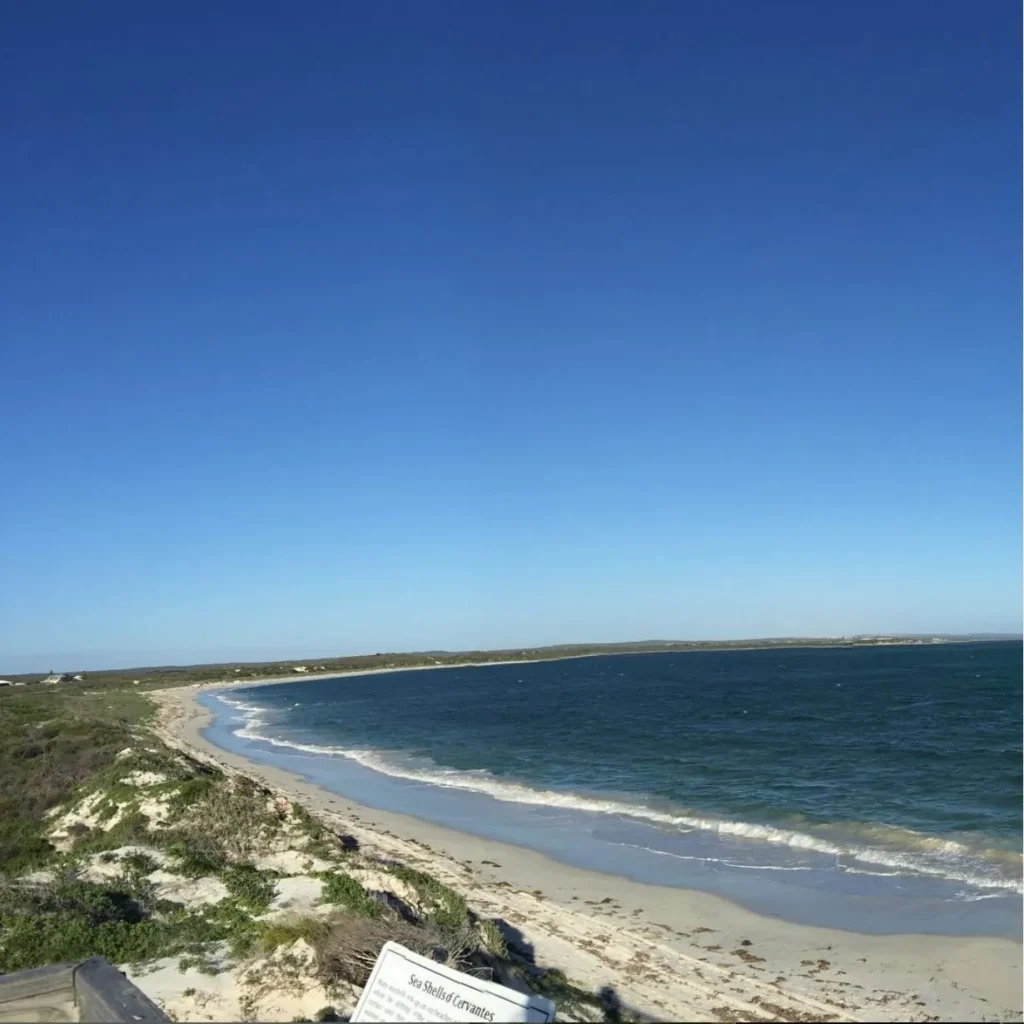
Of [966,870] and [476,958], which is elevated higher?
[476,958]

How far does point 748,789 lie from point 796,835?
5.83 m

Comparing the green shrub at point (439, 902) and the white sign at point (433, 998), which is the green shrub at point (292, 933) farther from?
the white sign at point (433, 998)

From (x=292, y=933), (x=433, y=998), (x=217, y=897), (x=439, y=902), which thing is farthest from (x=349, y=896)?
(x=433, y=998)

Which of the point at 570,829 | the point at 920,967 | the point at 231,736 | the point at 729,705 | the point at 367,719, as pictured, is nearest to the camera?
the point at 920,967

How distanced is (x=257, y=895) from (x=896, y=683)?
237 feet

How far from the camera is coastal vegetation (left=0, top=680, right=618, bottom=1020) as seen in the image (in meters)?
8.88

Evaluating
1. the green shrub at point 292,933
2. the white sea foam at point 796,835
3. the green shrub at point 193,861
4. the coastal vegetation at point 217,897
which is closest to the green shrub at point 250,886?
the coastal vegetation at point 217,897

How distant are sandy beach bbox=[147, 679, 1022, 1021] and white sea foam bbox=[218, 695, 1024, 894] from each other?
3.55 m

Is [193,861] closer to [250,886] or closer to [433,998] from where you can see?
[250,886]

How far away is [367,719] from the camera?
60.2m

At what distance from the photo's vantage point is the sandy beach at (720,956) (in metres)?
10.1

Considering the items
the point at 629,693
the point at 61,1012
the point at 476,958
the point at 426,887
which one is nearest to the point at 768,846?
the point at 426,887

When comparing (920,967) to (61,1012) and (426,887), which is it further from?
(61,1012)

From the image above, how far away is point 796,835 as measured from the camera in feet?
63.7
